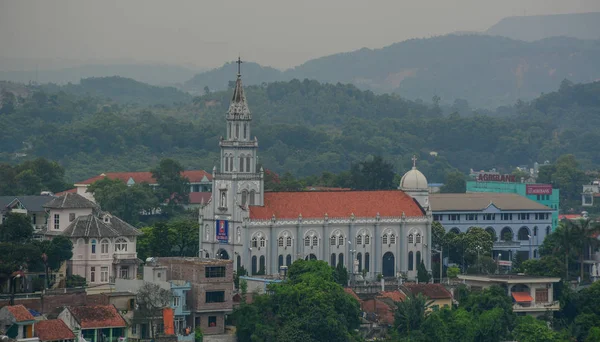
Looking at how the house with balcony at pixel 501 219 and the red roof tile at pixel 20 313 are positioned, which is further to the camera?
the house with balcony at pixel 501 219

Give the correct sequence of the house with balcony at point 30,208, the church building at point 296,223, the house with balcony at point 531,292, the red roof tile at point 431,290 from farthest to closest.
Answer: the church building at point 296,223 < the house with balcony at point 30,208 < the house with balcony at point 531,292 < the red roof tile at point 431,290

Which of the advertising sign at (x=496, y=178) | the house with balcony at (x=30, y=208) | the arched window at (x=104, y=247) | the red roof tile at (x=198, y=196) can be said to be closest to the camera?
the arched window at (x=104, y=247)

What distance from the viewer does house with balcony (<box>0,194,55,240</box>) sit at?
10138 centimetres

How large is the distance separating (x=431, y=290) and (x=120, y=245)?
17476mm

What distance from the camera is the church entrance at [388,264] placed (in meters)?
107

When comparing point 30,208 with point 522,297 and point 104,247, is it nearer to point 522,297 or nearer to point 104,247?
point 104,247

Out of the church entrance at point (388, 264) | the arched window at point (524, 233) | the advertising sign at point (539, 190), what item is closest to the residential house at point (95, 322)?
the church entrance at point (388, 264)

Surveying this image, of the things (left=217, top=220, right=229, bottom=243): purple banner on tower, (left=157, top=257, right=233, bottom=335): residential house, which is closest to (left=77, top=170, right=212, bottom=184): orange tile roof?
(left=217, top=220, right=229, bottom=243): purple banner on tower

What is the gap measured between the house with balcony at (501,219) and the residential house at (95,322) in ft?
139

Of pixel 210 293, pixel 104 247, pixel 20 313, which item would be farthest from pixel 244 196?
pixel 20 313

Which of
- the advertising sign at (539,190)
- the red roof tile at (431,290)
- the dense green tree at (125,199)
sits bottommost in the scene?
the red roof tile at (431,290)

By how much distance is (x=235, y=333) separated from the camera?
8444cm

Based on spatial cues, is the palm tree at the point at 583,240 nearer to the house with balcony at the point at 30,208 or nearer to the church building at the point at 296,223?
the church building at the point at 296,223

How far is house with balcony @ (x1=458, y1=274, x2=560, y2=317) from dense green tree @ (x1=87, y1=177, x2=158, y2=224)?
3991cm
